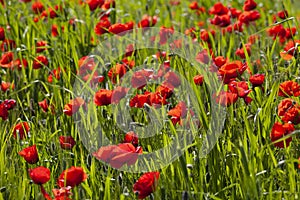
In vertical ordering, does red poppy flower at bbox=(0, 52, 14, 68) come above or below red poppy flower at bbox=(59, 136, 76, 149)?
above

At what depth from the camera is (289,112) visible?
2.15 metres

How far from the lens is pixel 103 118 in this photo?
8.75ft

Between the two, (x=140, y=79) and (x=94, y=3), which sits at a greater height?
(x=94, y=3)

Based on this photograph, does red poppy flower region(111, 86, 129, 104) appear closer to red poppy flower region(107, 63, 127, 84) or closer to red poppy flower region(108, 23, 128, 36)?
red poppy flower region(107, 63, 127, 84)

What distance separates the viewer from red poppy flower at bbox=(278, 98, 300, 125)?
2.14 meters

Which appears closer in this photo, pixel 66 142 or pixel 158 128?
pixel 66 142

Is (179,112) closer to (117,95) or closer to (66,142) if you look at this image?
(117,95)

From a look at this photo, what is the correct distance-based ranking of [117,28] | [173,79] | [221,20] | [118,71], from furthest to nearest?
[221,20]
[117,28]
[118,71]
[173,79]

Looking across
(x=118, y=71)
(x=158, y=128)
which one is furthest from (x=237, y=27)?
(x=158, y=128)

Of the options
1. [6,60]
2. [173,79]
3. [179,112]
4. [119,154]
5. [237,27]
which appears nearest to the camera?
[119,154]

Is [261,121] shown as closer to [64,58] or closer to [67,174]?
[67,174]

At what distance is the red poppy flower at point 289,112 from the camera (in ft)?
7.02

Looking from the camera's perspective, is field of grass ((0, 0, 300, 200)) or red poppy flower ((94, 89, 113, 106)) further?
red poppy flower ((94, 89, 113, 106))

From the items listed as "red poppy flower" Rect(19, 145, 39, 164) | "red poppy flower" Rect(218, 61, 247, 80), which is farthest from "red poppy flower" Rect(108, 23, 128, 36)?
"red poppy flower" Rect(19, 145, 39, 164)
